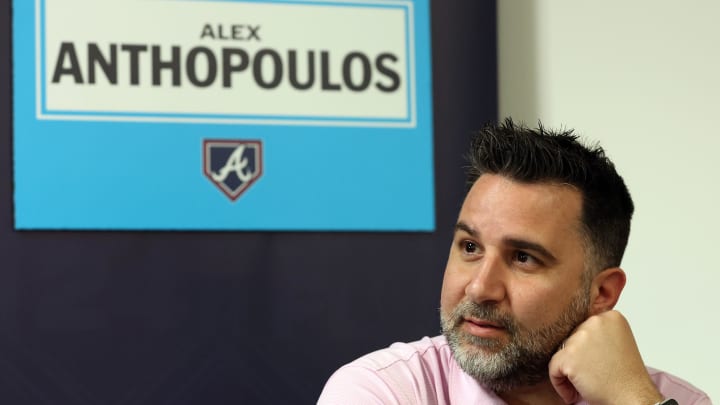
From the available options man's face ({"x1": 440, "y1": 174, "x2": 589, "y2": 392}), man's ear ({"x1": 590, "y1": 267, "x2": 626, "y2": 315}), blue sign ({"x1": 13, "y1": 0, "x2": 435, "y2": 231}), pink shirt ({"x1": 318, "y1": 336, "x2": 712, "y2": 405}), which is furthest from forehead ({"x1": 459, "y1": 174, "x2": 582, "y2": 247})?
blue sign ({"x1": 13, "y1": 0, "x2": 435, "y2": 231})

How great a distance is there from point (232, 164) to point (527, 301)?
3.13 ft

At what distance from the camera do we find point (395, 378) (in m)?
1.78

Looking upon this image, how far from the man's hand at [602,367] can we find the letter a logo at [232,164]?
950 millimetres

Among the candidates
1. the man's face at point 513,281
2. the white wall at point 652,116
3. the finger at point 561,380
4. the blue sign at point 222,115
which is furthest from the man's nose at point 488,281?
the white wall at point 652,116

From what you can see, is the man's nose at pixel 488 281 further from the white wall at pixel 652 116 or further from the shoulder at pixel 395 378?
the white wall at pixel 652 116

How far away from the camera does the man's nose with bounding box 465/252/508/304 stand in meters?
1.69

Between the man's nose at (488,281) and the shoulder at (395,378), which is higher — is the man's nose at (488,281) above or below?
above

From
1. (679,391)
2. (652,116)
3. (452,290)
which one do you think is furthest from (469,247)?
(652,116)

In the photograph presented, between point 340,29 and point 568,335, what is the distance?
42.1 inches

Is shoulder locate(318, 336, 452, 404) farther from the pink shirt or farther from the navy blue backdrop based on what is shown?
the navy blue backdrop

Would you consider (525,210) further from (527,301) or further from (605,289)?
(605,289)

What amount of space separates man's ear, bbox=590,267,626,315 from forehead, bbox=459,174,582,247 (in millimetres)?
107

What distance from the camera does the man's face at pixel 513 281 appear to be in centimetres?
171

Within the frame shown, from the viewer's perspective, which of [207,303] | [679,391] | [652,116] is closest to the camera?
[679,391]
